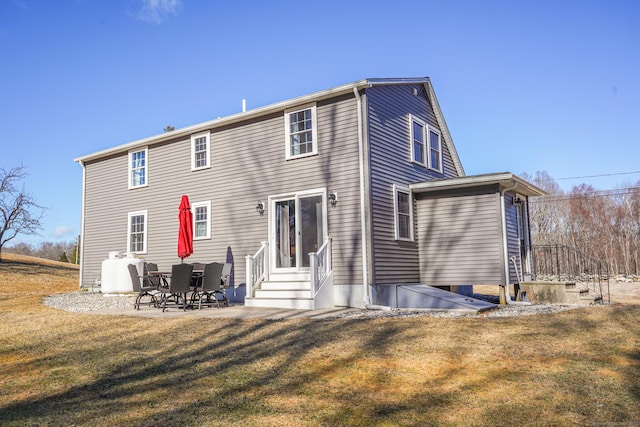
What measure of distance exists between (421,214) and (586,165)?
1261 inches

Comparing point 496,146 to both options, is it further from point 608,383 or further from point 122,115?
point 608,383

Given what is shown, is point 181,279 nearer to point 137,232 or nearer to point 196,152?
point 196,152

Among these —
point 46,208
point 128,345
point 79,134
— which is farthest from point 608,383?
point 46,208

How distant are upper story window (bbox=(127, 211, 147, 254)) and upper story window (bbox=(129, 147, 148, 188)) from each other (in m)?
1.08

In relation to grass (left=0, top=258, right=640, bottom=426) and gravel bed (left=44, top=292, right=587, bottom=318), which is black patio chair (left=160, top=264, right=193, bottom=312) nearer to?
gravel bed (left=44, top=292, right=587, bottom=318)

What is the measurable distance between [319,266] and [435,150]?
259 inches

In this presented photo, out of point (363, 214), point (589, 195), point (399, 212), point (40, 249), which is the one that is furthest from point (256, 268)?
point (40, 249)

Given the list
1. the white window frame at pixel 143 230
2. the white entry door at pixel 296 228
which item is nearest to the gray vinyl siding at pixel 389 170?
the white entry door at pixel 296 228

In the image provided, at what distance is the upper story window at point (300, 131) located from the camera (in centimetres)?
1283

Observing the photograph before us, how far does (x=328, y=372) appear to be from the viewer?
570 centimetres

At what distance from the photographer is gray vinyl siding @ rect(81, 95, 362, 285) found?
1207 centimetres

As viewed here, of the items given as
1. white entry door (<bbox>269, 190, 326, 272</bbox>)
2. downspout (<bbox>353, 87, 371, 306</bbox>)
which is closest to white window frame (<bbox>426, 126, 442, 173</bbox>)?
downspout (<bbox>353, 87, 371, 306</bbox>)

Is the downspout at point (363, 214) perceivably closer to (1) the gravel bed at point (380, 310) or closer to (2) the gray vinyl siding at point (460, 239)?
(1) the gravel bed at point (380, 310)

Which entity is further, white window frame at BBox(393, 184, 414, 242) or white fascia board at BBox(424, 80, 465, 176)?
white fascia board at BBox(424, 80, 465, 176)
